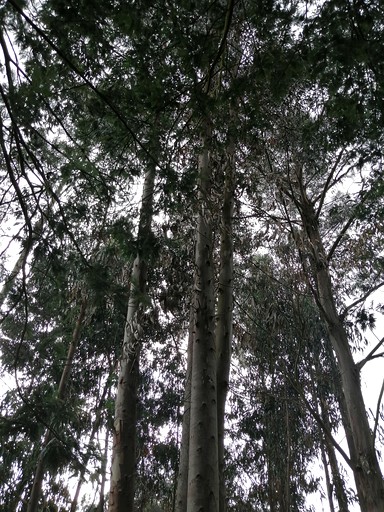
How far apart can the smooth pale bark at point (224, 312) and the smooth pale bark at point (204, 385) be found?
0.84 feet

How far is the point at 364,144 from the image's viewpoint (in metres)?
4.64

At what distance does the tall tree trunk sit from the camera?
3591 mm

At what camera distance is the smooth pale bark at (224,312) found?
11.2 ft

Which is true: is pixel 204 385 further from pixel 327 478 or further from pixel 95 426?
pixel 327 478

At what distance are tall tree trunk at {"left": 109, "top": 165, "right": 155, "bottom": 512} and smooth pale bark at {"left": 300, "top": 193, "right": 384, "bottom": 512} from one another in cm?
202

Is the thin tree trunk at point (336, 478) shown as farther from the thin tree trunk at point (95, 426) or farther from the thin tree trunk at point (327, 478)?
the thin tree trunk at point (95, 426)

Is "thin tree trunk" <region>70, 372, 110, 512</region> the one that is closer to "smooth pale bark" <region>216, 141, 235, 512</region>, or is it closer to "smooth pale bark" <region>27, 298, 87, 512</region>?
"smooth pale bark" <region>27, 298, 87, 512</region>

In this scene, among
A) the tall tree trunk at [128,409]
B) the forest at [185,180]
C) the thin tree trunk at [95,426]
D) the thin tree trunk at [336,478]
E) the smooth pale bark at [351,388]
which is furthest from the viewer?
the thin tree trunk at [336,478]

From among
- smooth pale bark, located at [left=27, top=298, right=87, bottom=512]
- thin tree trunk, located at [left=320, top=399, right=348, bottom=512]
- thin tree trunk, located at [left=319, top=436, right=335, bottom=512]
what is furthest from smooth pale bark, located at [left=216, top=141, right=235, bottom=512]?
thin tree trunk, located at [left=319, top=436, right=335, bottom=512]

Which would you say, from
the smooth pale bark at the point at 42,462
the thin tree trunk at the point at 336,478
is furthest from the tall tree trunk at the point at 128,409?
the thin tree trunk at the point at 336,478

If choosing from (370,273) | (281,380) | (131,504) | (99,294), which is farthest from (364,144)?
(281,380)

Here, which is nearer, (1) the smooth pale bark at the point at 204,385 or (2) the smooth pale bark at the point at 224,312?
(1) the smooth pale bark at the point at 204,385

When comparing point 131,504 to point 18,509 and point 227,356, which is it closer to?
point 227,356

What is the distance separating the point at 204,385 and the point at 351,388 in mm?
1937
